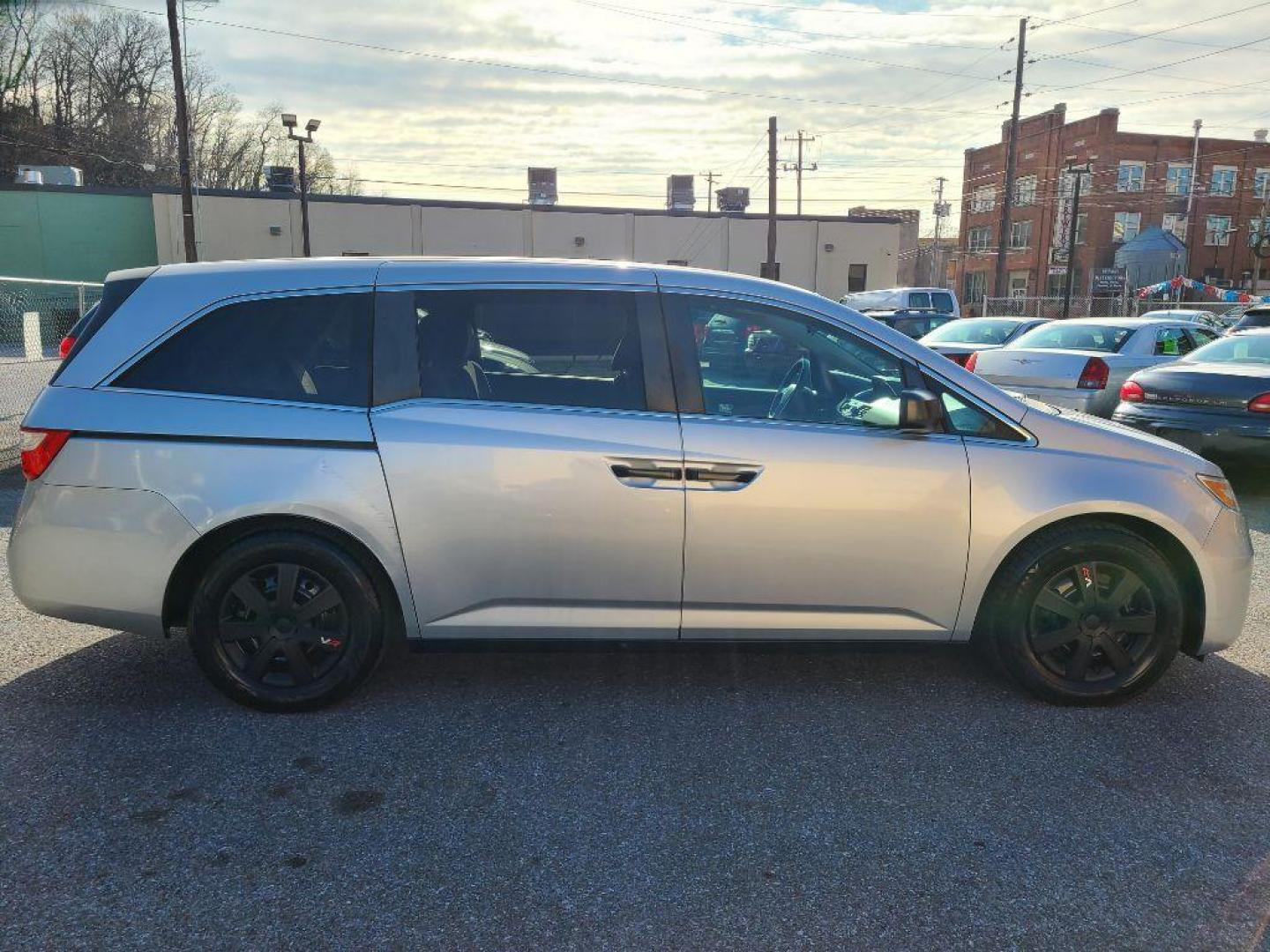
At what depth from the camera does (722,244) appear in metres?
44.0

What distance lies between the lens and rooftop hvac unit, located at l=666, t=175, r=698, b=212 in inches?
1761

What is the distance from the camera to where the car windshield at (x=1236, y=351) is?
27.8 ft

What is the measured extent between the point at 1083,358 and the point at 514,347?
324 inches

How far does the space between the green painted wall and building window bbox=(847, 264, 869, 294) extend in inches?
1215

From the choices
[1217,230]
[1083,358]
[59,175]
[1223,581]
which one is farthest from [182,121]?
[1217,230]

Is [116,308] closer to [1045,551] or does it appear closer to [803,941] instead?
[803,941]

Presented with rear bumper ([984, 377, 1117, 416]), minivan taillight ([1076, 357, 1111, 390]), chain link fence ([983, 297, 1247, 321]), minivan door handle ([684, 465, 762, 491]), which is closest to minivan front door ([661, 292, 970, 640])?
minivan door handle ([684, 465, 762, 491])

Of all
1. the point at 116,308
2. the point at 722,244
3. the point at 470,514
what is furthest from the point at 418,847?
the point at 722,244

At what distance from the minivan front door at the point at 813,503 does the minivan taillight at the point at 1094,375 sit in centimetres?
715

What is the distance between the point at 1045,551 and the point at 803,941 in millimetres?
1963

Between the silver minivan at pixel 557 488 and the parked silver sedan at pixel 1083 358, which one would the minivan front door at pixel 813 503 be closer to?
the silver minivan at pixel 557 488

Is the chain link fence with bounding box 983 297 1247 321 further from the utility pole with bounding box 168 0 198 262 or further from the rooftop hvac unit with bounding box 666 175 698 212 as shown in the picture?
the utility pole with bounding box 168 0 198 262

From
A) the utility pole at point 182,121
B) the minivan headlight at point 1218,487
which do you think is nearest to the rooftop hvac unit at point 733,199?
the utility pole at point 182,121

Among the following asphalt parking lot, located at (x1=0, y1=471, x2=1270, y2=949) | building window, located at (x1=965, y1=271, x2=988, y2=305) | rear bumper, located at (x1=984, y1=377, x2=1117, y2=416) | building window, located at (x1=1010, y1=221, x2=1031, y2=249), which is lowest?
asphalt parking lot, located at (x1=0, y1=471, x2=1270, y2=949)
